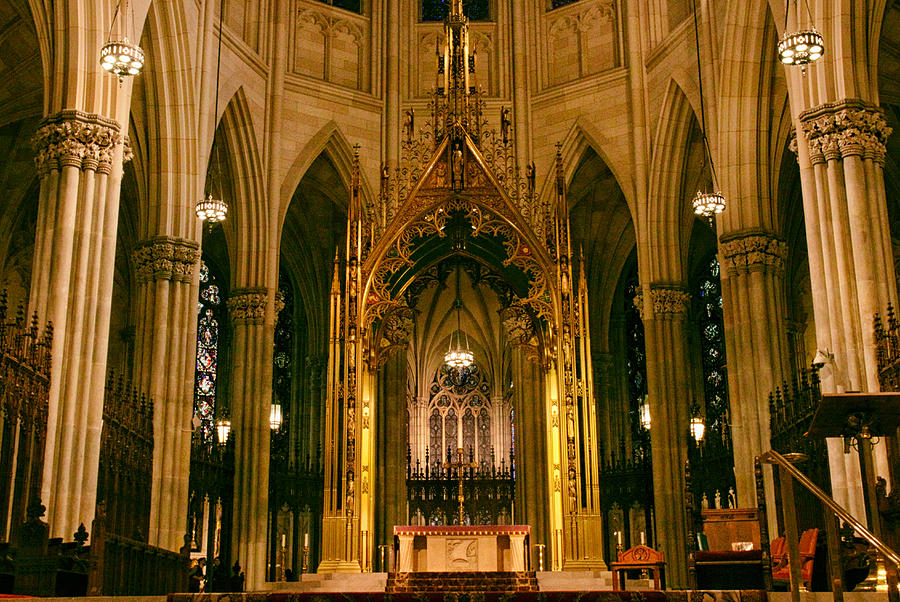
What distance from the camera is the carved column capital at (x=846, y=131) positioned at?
15.2m

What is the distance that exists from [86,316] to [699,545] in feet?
28.5

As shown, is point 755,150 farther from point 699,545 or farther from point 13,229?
point 13,229

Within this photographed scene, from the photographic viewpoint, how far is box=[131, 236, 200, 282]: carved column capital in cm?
1942

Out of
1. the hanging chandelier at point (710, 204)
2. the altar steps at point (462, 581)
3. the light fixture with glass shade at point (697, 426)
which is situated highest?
the hanging chandelier at point (710, 204)

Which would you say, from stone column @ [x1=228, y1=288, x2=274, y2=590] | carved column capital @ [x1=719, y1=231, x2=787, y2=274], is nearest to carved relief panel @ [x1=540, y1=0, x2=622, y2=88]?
carved column capital @ [x1=719, y1=231, x2=787, y2=274]

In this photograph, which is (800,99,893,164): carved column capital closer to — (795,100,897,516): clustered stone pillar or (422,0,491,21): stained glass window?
(795,100,897,516): clustered stone pillar

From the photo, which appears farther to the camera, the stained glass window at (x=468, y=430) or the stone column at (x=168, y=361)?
the stained glass window at (x=468, y=430)

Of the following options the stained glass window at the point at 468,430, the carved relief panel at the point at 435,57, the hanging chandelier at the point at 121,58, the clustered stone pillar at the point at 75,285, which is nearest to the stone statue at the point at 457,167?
the clustered stone pillar at the point at 75,285

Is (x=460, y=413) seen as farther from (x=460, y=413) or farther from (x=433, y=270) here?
(x=433, y=270)

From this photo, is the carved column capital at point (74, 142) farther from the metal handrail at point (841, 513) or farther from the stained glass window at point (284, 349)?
the stained glass window at point (284, 349)

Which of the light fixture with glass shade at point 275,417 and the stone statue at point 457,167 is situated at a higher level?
the stone statue at point 457,167

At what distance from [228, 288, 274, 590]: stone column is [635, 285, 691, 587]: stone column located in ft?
26.1

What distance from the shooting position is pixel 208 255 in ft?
96.6

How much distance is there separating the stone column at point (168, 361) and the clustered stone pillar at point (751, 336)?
9.66 meters
